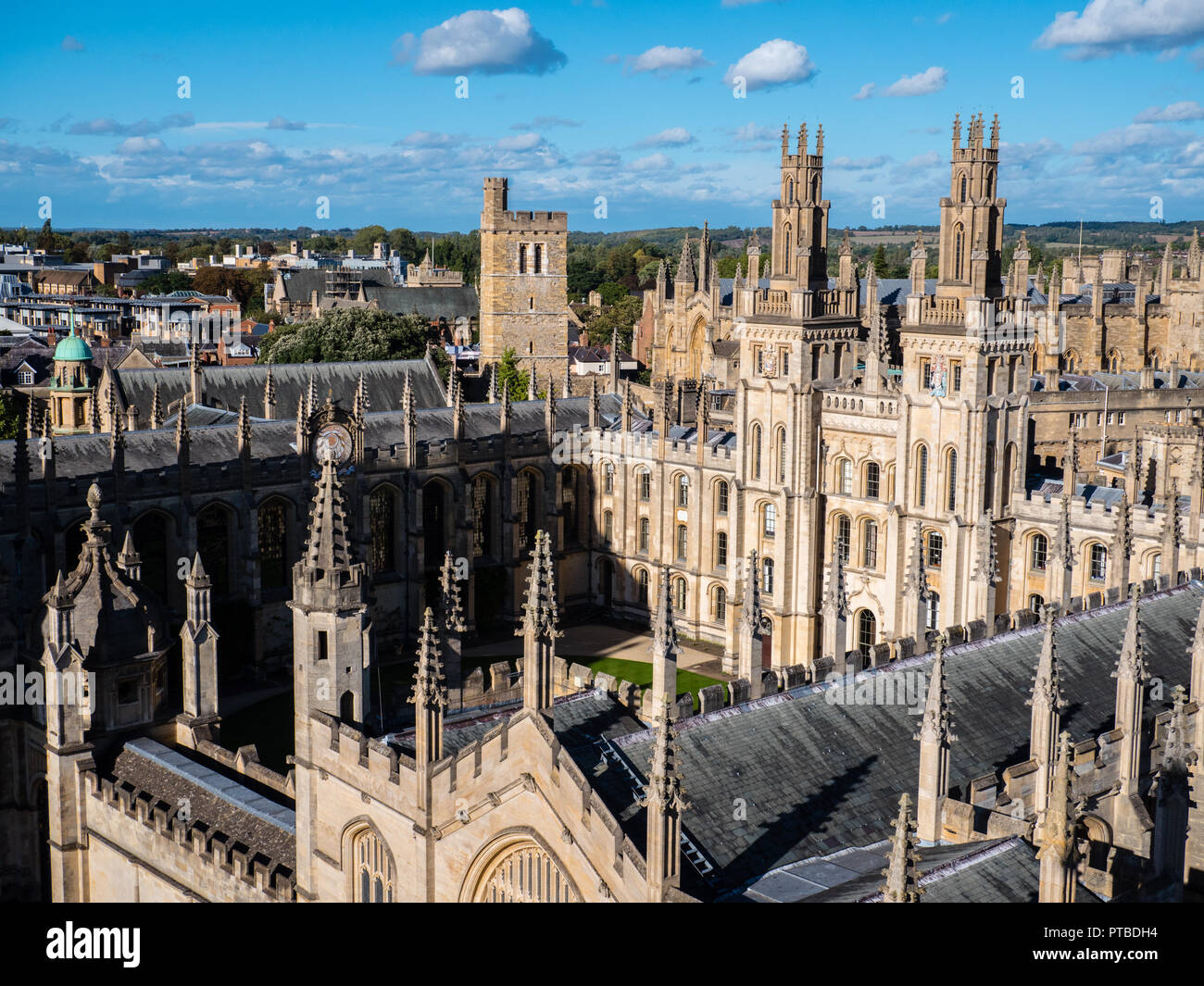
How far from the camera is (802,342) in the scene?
49500 millimetres

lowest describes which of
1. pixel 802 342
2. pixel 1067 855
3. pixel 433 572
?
pixel 433 572

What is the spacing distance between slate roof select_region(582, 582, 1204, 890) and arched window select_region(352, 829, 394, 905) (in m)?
3.50

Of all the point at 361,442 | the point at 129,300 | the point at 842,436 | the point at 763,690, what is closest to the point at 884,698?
the point at 763,690

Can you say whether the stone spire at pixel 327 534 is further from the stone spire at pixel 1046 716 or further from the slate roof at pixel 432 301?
the slate roof at pixel 432 301

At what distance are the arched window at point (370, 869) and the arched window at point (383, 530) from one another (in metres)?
30.4

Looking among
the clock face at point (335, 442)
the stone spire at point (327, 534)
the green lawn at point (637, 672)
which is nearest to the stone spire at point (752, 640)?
the stone spire at point (327, 534)

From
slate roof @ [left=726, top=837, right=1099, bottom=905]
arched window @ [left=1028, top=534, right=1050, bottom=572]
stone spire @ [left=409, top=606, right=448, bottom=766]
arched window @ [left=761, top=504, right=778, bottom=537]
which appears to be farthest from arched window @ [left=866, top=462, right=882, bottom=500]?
stone spire @ [left=409, top=606, right=448, bottom=766]

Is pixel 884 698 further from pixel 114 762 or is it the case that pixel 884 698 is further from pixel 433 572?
pixel 433 572

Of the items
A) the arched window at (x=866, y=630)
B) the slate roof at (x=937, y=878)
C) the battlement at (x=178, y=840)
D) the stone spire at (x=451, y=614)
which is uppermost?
the stone spire at (x=451, y=614)

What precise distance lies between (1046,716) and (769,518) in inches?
1147

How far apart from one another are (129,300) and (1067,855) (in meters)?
144

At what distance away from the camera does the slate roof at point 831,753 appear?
821 inches

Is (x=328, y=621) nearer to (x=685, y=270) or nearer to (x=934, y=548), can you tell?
(x=934, y=548)

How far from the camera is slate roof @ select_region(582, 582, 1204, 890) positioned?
20.9 meters
